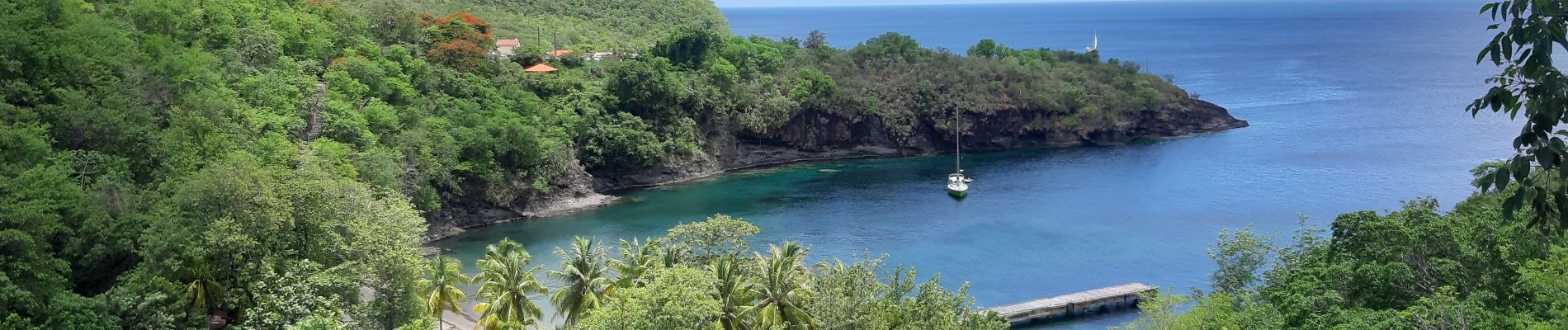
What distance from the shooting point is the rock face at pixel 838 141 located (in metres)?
55.1

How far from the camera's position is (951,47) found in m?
159

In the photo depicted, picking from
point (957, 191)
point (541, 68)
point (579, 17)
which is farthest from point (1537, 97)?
point (579, 17)

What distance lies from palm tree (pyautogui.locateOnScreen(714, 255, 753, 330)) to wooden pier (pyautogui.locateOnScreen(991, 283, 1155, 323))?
481 inches

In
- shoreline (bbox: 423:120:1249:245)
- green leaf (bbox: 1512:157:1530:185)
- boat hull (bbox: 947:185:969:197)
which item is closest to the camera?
green leaf (bbox: 1512:157:1530:185)

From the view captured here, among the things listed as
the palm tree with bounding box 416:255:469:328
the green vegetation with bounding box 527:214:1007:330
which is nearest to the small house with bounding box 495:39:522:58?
the palm tree with bounding box 416:255:469:328

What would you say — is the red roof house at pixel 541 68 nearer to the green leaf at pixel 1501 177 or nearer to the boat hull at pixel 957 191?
the boat hull at pixel 957 191

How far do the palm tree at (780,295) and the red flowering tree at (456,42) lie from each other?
35.6m

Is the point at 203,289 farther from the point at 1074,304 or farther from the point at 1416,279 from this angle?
the point at 1416,279

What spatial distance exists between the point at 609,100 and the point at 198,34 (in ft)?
68.9

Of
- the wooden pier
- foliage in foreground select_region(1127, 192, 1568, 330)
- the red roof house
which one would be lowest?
the wooden pier

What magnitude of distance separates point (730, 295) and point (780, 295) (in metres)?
1.18

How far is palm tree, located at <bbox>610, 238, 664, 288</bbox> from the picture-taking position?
28.1 m

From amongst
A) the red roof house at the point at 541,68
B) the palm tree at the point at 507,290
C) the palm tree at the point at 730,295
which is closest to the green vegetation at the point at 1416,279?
the palm tree at the point at 730,295

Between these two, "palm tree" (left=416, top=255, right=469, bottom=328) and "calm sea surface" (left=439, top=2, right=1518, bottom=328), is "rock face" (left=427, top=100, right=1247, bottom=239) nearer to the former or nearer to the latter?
"calm sea surface" (left=439, top=2, right=1518, bottom=328)
